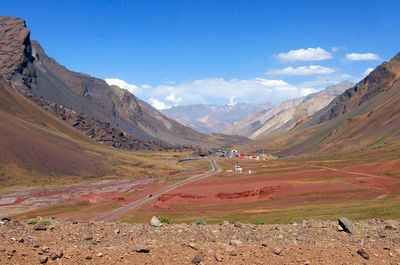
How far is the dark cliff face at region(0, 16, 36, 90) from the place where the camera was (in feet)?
574

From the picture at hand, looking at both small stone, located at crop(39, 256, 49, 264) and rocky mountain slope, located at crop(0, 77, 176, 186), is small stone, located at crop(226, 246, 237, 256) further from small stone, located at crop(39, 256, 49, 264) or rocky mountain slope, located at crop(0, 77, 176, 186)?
rocky mountain slope, located at crop(0, 77, 176, 186)

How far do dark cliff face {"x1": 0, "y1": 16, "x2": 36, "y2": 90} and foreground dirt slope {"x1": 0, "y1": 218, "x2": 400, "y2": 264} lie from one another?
6863 inches

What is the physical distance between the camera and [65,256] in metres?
12.1

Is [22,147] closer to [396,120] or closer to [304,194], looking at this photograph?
[304,194]

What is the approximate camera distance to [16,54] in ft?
600

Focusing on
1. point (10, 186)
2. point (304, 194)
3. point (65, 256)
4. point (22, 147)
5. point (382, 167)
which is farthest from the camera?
point (22, 147)

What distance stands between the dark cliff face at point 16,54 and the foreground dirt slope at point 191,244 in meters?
174

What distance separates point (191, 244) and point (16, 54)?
199 metres

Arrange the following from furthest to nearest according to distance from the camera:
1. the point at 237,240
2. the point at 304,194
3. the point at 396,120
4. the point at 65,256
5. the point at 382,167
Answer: the point at 396,120 < the point at 382,167 < the point at 304,194 < the point at 237,240 < the point at 65,256

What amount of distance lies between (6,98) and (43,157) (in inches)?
1699

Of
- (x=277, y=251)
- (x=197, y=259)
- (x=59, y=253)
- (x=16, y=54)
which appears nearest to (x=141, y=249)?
(x=197, y=259)

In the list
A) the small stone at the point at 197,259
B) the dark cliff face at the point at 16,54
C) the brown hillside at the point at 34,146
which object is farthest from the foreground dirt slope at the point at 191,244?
the dark cliff face at the point at 16,54

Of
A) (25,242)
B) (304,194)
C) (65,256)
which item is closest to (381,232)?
(65,256)

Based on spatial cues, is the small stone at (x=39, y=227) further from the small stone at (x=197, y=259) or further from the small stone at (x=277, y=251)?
the small stone at (x=277, y=251)
